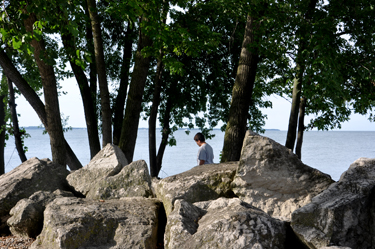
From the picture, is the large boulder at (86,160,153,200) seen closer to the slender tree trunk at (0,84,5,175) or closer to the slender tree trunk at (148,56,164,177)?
the slender tree trunk at (148,56,164,177)

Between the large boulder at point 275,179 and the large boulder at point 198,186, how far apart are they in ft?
0.76

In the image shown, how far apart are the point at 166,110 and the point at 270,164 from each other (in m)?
8.37

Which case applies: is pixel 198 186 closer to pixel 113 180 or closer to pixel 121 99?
pixel 113 180

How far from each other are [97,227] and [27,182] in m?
2.11

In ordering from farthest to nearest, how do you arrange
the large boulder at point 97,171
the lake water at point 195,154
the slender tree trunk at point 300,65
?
1. the lake water at point 195,154
2. the slender tree trunk at point 300,65
3. the large boulder at point 97,171

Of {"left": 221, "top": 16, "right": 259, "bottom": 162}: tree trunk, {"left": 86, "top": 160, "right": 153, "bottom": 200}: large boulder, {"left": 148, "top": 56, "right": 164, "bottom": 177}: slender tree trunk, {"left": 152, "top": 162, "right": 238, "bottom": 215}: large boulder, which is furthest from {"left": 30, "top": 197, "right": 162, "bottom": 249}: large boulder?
{"left": 148, "top": 56, "right": 164, "bottom": 177}: slender tree trunk

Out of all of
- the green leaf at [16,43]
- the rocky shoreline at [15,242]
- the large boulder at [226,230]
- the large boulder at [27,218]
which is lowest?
the rocky shoreline at [15,242]

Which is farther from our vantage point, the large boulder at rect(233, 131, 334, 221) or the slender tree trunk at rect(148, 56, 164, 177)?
the slender tree trunk at rect(148, 56, 164, 177)

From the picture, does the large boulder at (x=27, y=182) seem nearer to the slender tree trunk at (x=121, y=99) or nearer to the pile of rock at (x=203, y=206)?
the pile of rock at (x=203, y=206)

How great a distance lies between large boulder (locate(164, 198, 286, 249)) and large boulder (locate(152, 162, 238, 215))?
0.81 metres

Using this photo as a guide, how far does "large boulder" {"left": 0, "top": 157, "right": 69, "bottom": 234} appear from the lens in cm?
490

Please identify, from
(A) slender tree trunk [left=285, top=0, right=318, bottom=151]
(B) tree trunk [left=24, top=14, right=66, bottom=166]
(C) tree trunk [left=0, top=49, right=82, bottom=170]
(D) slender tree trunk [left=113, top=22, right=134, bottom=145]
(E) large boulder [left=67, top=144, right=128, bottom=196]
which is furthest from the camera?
(D) slender tree trunk [left=113, top=22, right=134, bottom=145]

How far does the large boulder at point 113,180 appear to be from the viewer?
16.3 ft

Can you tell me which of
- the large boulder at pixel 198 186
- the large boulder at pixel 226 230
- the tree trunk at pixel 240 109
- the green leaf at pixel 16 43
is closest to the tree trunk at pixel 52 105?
the green leaf at pixel 16 43
